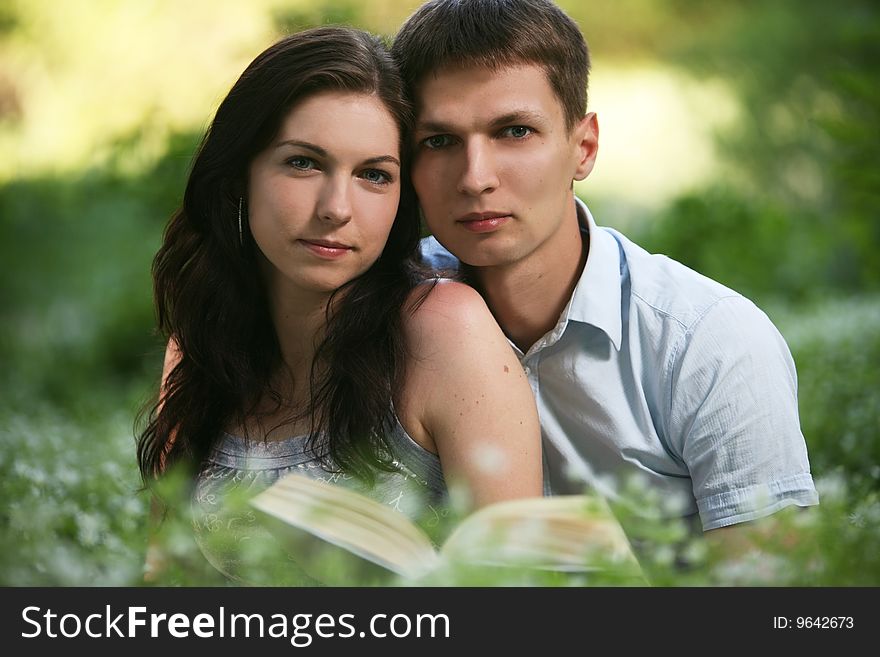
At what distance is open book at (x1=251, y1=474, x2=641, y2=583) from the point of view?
1.22 metres

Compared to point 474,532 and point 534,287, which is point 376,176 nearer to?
point 534,287

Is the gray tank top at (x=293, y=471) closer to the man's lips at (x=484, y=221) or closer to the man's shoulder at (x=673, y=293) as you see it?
the man's lips at (x=484, y=221)

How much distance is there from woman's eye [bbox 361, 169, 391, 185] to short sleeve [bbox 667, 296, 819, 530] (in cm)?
74

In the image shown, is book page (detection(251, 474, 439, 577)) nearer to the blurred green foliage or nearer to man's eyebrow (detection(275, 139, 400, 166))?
man's eyebrow (detection(275, 139, 400, 166))

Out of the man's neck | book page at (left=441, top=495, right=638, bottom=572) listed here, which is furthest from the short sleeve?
book page at (left=441, top=495, right=638, bottom=572)

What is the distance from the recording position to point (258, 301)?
2602 mm

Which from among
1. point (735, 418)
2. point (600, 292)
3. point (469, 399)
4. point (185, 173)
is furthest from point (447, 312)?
point (185, 173)

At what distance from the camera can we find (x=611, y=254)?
2.64 meters

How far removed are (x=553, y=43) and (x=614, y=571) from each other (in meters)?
1.59

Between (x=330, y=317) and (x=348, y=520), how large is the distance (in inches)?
45.8

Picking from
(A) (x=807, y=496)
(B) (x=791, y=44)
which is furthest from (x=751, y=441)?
(B) (x=791, y=44)
